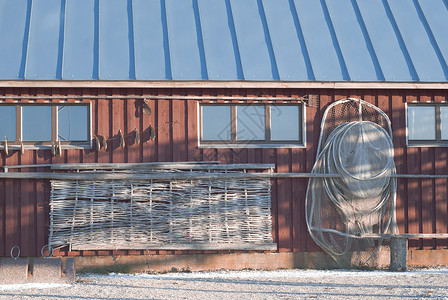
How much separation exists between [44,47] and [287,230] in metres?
5.40

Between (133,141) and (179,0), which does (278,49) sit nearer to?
(179,0)

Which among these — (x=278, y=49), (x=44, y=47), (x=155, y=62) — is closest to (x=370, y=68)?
(x=278, y=49)

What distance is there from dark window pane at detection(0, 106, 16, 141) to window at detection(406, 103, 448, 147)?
7118mm

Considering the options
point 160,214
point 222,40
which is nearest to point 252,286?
point 160,214

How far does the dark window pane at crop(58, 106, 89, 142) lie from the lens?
11062mm

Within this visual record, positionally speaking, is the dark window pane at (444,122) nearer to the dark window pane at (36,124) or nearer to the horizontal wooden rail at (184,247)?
the horizontal wooden rail at (184,247)

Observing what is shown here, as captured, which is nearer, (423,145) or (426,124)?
(423,145)

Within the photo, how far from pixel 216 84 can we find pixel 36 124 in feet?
10.5

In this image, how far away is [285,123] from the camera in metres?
11.5

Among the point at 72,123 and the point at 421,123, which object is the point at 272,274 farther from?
the point at 72,123

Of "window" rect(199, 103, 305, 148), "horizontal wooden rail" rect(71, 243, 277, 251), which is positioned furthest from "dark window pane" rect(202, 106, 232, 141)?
"horizontal wooden rail" rect(71, 243, 277, 251)

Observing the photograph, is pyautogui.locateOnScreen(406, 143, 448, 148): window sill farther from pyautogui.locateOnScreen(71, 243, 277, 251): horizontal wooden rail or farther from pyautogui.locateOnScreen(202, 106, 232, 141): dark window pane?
pyautogui.locateOnScreen(202, 106, 232, 141): dark window pane

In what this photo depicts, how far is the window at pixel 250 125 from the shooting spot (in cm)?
1134

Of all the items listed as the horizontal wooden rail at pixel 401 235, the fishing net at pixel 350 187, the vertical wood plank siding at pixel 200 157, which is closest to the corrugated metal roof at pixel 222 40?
the vertical wood plank siding at pixel 200 157
